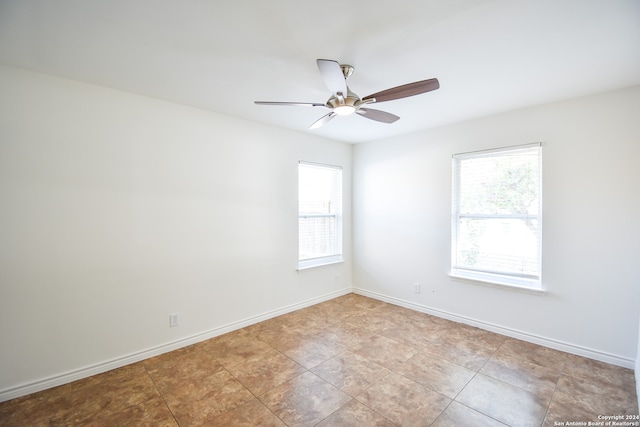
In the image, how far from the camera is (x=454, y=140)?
3541mm

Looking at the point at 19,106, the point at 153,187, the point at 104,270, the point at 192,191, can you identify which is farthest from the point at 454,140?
the point at 19,106

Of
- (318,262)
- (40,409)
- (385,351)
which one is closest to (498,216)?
(385,351)

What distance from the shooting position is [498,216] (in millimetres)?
3223

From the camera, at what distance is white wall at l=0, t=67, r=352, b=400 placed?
7.10 feet

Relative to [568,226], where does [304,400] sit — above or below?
below

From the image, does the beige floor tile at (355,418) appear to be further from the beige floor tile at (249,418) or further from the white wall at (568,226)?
the white wall at (568,226)

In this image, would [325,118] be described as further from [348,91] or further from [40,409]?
[40,409]

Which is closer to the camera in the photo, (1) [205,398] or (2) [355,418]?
(2) [355,418]

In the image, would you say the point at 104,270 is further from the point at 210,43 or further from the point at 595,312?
the point at 595,312

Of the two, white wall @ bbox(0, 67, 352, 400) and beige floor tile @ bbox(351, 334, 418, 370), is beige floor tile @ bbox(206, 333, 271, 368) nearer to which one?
white wall @ bbox(0, 67, 352, 400)

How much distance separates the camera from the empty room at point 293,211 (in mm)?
1802

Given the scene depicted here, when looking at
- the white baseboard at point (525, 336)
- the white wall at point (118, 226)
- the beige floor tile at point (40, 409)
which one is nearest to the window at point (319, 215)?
the white wall at point (118, 226)

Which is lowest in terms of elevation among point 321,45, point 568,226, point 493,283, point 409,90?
point 493,283

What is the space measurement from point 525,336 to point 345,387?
2.15 m
